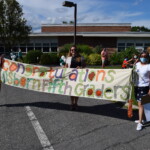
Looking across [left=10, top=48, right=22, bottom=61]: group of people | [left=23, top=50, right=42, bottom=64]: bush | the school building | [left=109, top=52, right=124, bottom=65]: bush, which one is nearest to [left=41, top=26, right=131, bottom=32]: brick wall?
the school building

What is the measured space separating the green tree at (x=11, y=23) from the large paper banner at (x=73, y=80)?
56.9ft

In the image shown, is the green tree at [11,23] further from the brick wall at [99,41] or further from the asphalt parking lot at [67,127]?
the asphalt parking lot at [67,127]

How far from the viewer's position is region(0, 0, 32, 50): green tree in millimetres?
22000

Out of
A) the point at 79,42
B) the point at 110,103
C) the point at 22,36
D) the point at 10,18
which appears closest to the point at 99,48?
the point at 79,42

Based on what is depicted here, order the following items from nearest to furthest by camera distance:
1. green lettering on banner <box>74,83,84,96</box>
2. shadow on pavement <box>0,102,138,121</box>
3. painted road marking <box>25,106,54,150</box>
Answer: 1. painted road marking <box>25,106,54,150</box>
2. green lettering on banner <box>74,83,84,96</box>
3. shadow on pavement <box>0,102,138,121</box>

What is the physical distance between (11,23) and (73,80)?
62.4 ft

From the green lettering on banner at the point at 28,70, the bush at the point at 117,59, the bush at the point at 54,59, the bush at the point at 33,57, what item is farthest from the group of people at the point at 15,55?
the green lettering on banner at the point at 28,70

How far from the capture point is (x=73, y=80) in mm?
5770

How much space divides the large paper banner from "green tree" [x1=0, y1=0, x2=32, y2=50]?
56.9 ft

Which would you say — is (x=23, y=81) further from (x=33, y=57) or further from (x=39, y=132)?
(x=33, y=57)

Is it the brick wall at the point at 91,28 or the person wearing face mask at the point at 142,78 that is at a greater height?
the brick wall at the point at 91,28

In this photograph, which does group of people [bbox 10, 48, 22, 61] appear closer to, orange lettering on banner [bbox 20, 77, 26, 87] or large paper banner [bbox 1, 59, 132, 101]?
large paper banner [bbox 1, 59, 132, 101]

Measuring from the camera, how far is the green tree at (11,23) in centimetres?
2200

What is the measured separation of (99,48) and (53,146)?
81.8 ft
